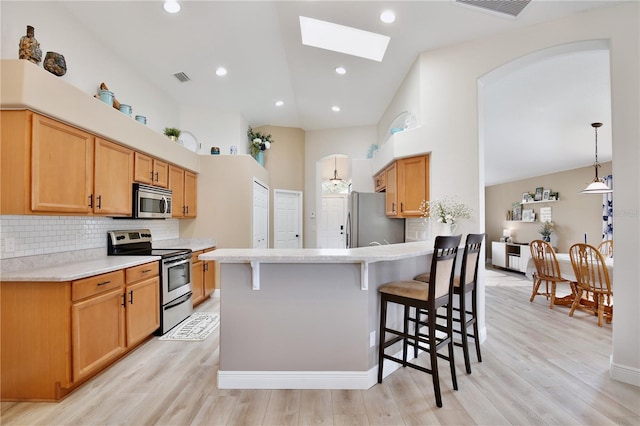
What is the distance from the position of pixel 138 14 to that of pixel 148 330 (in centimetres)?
329

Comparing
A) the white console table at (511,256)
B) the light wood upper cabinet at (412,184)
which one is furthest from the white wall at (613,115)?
the white console table at (511,256)

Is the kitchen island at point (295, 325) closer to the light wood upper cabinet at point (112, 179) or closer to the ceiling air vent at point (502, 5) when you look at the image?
the light wood upper cabinet at point (112, 179)

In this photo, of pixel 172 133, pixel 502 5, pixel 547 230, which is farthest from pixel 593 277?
pixel 172 133

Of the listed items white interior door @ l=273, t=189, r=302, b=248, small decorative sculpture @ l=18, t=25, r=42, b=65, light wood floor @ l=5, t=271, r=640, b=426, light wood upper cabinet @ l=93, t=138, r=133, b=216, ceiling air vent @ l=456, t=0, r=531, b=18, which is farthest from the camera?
white interior door @ l=273, t=189, r=302, b=248

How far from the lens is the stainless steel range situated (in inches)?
132

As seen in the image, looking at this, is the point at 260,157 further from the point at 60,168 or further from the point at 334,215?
the point at 60,168

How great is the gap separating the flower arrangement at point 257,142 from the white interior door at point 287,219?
990mm

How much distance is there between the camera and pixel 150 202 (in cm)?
365

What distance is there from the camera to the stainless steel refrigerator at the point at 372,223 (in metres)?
4.57

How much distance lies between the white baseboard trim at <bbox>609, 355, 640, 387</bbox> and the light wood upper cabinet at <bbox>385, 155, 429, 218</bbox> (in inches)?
82.6

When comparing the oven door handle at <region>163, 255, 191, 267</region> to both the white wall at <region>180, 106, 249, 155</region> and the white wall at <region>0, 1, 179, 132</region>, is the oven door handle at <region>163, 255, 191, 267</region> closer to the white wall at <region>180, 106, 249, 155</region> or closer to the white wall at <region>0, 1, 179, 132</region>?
the white wall at <region>0, 1, 179, 132</region>

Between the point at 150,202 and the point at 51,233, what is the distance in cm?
107

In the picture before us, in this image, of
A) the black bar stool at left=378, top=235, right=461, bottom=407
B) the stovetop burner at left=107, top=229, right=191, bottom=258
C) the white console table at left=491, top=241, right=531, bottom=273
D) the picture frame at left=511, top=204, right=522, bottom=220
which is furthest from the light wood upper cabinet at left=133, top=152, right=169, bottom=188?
the picture frame at left=511, top=204, right=522, bottom=220

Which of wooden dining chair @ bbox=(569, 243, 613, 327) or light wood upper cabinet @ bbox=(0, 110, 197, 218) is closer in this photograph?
light wood upper cabinet @ bbox=(0, 110, 197, 218)
